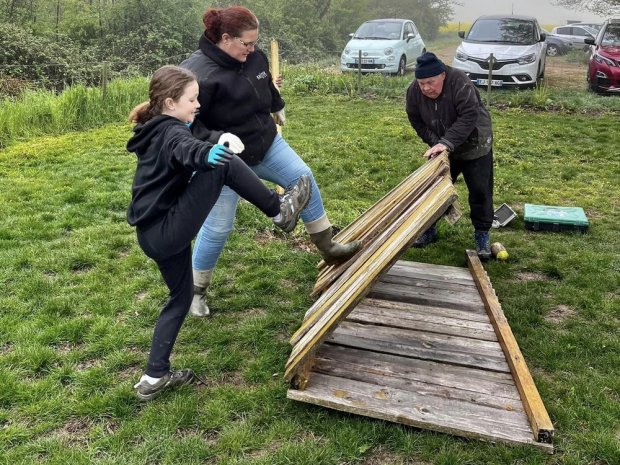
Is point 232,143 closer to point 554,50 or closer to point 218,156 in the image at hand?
point 218,156

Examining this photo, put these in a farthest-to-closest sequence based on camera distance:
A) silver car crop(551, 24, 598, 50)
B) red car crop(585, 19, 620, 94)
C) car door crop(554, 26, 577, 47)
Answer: car door crop(554, 26, 577, 47) → silver car crop(551, 24, 598, 50) → red car crop(585, 19, 620, 94)

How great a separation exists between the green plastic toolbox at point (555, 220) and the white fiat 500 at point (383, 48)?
969cm

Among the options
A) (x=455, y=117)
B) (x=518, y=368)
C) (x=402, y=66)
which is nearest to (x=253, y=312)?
(x=518, y=368)

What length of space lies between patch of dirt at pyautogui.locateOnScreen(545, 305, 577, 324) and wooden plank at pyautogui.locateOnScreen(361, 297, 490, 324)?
1.80 ft

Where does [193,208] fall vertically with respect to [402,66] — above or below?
above

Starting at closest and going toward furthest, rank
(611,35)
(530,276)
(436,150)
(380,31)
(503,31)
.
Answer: (436,150) < (530,276) < (611,35) < (503,31) < (380,31)

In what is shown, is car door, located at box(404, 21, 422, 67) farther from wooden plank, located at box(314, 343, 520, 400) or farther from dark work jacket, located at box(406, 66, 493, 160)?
wooden plank, located at box(314, 343, 520, 400)

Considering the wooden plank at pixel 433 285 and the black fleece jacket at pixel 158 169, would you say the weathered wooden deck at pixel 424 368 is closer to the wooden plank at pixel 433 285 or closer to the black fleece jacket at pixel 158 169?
the wooden plank at pixel 433 285

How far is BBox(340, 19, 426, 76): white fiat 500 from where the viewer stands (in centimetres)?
1519

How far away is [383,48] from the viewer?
1518 centimetres

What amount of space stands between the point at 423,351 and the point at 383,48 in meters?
13.1

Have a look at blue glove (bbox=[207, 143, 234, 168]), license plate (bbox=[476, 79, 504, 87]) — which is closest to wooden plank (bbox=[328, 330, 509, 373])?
blue glove (bbox=[207, 143, 234, 168])

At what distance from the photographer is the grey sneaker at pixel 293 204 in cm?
296

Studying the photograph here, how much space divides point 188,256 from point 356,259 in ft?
3.80
